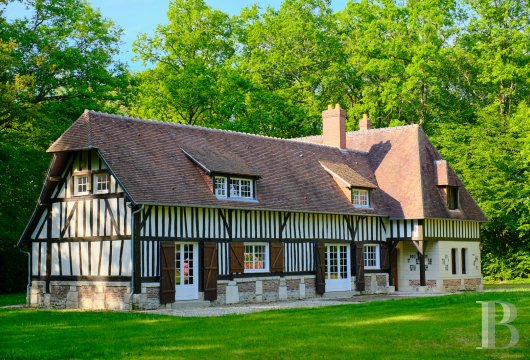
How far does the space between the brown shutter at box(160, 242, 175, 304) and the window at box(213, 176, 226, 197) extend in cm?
248

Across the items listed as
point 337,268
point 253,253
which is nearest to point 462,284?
point 337,268

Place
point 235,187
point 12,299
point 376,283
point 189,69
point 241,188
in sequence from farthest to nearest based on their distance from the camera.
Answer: point 189,69, point 376,283, point 12,299, point 241,188, point 235,187

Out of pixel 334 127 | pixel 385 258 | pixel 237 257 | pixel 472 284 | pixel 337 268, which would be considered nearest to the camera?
pixel 237 257

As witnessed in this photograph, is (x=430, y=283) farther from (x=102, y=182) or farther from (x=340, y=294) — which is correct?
(x=102, y=182)

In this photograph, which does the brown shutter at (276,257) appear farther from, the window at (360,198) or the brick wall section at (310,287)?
the window at (360,198)

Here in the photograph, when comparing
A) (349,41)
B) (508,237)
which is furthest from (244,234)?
(349,41)

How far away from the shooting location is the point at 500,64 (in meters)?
38.0

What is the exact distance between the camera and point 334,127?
32.2m

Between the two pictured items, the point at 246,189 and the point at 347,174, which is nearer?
the point at 246,189

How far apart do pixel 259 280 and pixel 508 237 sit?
59.1ft

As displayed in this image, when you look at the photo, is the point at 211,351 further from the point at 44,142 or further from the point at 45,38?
the point at 45,38

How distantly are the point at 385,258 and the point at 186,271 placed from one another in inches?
385

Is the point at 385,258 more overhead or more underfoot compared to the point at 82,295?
more overhead

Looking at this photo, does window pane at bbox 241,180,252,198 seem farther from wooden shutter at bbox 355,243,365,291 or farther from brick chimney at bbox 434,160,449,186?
brick chimney at bbox 434,160,449,186
